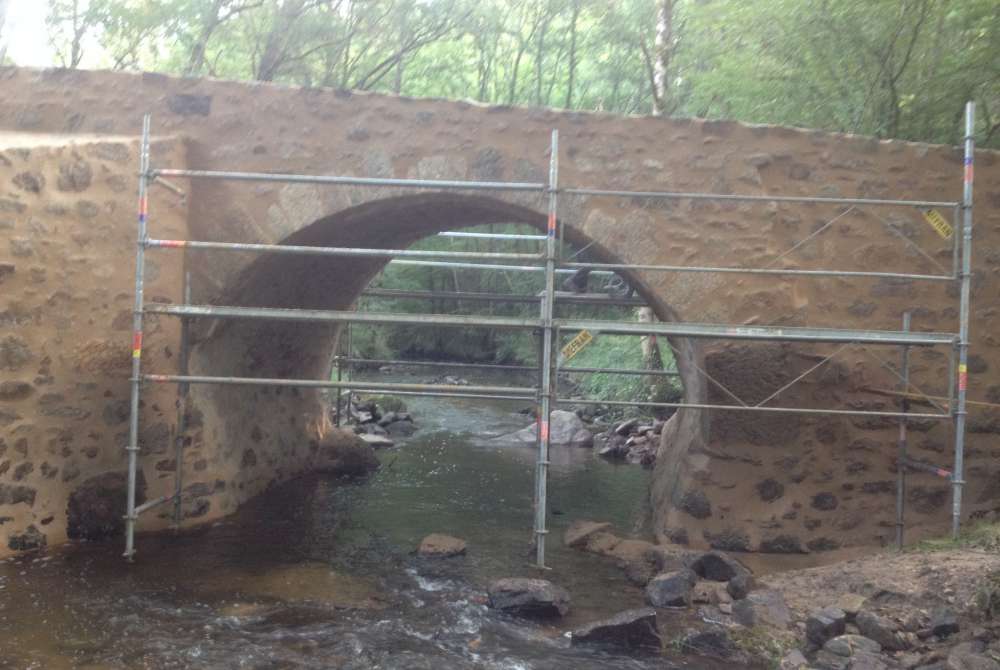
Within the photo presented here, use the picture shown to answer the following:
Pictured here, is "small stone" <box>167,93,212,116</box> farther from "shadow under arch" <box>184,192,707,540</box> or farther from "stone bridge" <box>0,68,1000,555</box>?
"shadow under arch" <box>184,192,707,540</box>

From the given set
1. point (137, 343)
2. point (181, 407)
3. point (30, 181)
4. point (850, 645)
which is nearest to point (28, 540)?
point (181, 407)

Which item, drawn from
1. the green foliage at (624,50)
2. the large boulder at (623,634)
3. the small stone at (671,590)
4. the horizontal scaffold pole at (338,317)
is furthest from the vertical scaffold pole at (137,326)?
the green foliage at (624,50)

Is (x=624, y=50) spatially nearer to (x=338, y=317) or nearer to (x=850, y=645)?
(x=338, y=317)

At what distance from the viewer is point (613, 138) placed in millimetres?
6109

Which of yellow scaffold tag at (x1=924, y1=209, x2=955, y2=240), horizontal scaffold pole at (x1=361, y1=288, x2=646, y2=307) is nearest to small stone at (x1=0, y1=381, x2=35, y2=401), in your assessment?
horizontal scaffold pole at (x1=361, y1=288, x2=646, y2=307)

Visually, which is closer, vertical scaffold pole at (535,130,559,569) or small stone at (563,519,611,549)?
vertical scaffold pole at (535,130,559,569)

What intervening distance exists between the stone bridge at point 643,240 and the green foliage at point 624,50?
1.37 metres

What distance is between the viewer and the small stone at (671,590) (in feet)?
16.3

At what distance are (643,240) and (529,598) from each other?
8.47ft

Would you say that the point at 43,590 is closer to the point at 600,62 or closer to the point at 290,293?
the point at 290,293

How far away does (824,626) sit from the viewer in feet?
13.9

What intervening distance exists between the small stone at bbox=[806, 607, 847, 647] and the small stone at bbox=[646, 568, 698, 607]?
813 mm

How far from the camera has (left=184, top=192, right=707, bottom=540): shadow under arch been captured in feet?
20.7

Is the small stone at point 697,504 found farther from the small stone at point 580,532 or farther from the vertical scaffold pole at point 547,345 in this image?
the vertical scaffold pole at point 547,345
